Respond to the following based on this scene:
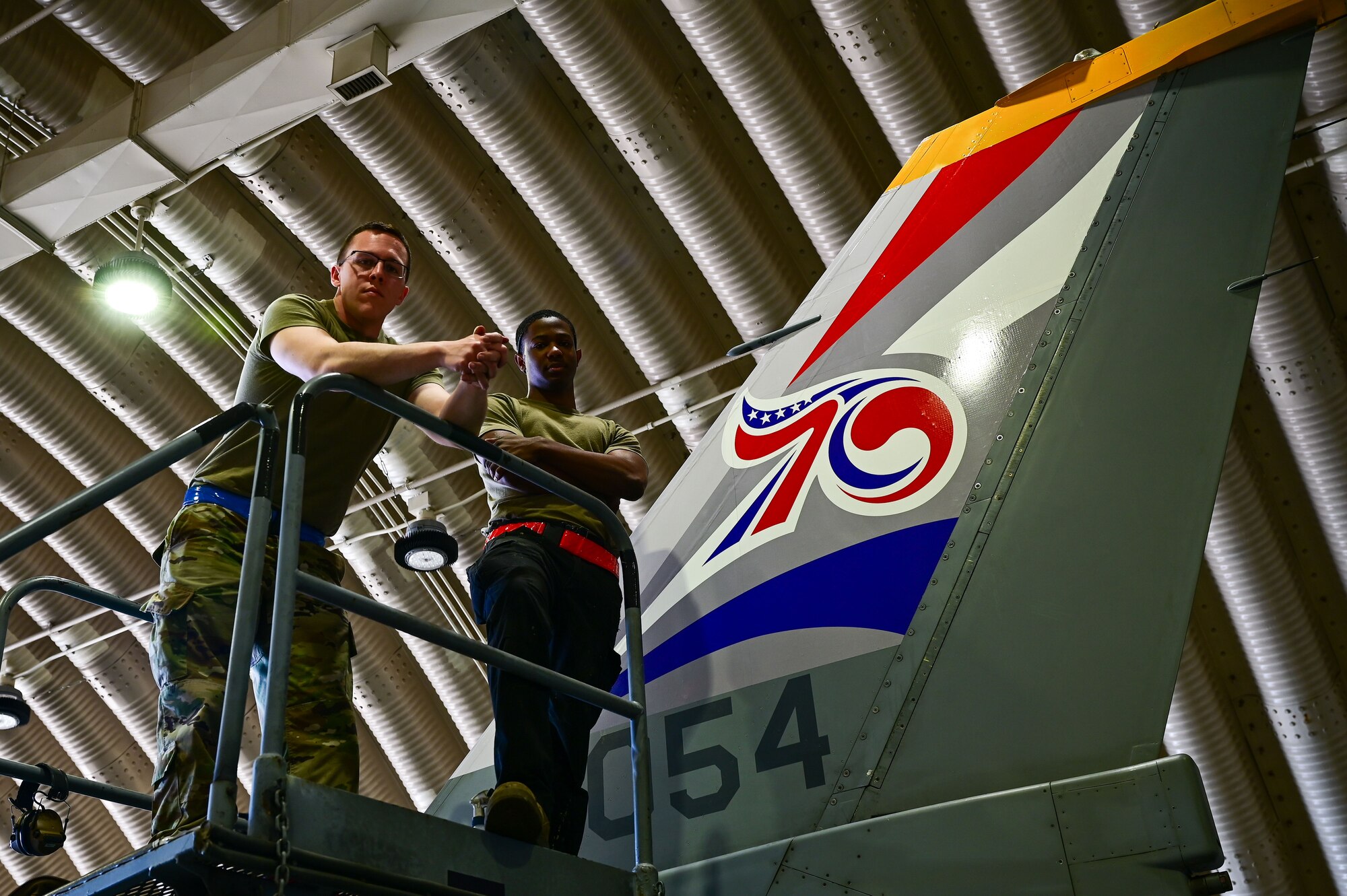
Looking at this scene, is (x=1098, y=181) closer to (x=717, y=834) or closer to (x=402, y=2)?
(x=717, y=834)

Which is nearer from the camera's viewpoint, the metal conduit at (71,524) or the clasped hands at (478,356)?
the clasped hands at (478,356)

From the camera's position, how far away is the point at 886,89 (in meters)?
7.77

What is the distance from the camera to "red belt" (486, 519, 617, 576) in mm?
3584

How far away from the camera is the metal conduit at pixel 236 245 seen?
27.7ft

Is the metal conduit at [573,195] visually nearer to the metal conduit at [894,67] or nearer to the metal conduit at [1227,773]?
the metal conduit at [894,67]

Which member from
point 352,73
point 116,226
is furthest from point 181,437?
point 116,226

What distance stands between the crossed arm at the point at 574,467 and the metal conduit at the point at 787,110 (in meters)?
4.48

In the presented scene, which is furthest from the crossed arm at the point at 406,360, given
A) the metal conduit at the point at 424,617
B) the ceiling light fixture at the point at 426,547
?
the metal conduit at the point at 424,617

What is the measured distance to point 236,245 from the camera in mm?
8695

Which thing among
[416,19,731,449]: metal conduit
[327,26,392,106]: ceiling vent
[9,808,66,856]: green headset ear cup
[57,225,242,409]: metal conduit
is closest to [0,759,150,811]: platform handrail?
[9,808,66,856]: green headset ear cup

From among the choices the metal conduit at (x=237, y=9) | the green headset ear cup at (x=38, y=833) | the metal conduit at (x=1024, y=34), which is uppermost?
the metal conduit at (x=237, y=9)

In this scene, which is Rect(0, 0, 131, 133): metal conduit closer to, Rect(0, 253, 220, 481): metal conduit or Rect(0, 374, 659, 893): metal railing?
Rect(0, 253, 220, 481): metal conduit

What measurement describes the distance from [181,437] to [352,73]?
14.9 feet

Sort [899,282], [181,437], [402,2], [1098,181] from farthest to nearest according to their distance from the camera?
[402,2] → [899,282] → [1098,181] → [181,437]
